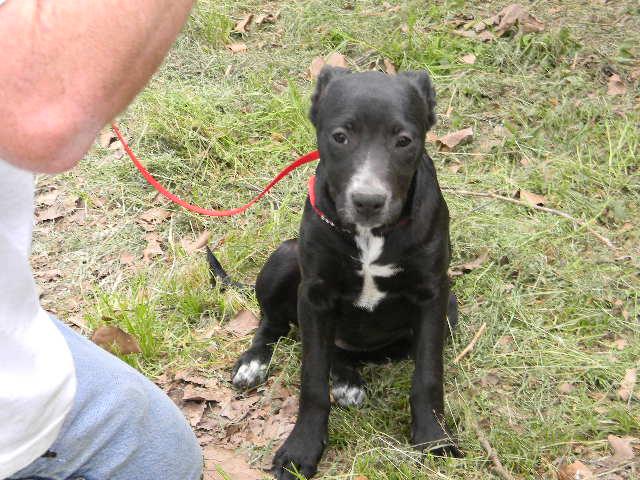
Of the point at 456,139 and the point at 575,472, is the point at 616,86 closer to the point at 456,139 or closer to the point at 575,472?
the point at 456,139

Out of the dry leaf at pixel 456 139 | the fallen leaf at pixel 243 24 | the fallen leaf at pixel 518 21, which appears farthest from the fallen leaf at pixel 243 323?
the fallen leaf at pixel 243 24

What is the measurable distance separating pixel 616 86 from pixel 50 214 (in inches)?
144

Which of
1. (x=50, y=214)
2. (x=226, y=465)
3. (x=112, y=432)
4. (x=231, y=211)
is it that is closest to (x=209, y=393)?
(x=226, y=465)

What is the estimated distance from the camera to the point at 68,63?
149 cm

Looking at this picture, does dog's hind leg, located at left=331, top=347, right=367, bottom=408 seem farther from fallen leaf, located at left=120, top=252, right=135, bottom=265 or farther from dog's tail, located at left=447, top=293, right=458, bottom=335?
fallen leaf, located at left=120, top=252, right=135, bottom=265

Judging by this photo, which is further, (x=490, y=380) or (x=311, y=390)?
(x=490, y=380)

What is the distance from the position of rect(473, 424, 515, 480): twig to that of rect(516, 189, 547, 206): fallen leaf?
5.81 feet

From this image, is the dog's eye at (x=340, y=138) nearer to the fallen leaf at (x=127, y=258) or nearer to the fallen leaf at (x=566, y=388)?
the fallen leaf at (x=566, y=388)

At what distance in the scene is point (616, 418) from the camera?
3.30 meters

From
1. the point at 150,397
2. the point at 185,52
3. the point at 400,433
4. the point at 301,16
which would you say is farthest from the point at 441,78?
the point at 150,397

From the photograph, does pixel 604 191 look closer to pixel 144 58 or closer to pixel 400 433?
pixel 400 433

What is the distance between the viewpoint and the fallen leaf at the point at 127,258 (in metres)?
4.68

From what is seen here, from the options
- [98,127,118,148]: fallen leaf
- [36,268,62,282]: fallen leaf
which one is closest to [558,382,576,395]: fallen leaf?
[36,268,62,282]: fallen leaf

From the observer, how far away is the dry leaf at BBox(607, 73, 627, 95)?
5480 millimetres
